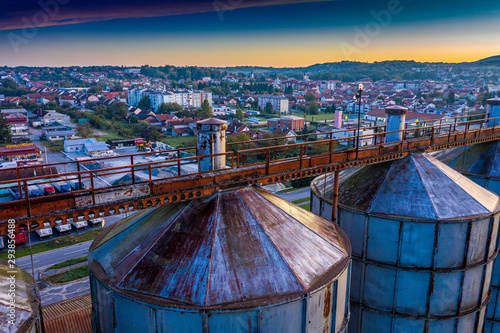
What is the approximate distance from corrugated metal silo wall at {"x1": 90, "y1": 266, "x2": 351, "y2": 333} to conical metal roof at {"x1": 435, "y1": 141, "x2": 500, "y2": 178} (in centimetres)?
1263

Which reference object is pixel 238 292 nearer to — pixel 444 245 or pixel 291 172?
pixel 291 172

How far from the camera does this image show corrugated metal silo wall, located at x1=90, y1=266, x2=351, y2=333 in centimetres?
763

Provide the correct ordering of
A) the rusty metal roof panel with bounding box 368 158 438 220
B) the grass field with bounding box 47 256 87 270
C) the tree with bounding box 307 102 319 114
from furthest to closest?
1. the tree with bounding box 307 102 319 114
2. the grass field with bounding box 47 256 87 270
3. the rusty metal roof panel with bounding box 368 158 438 220

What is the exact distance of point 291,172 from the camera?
35.9 feet

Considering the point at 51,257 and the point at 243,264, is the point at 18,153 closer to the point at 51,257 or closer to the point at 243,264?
the point at 51,257

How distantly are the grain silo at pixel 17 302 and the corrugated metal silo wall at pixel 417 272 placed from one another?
1013 cm

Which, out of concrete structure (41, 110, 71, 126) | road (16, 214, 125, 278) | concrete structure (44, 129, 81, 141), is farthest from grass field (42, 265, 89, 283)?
concrete structure (41, 110, 71, 126)

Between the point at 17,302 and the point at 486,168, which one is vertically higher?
the point at 486,168

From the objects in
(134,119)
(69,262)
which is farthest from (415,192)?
(134,119)

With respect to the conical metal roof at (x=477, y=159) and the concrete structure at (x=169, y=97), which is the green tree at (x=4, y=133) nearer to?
the concrete structure at (x=169, y=97)

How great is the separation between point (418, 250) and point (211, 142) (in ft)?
26.6

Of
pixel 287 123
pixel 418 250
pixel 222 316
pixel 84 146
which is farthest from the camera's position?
pixel 287 123

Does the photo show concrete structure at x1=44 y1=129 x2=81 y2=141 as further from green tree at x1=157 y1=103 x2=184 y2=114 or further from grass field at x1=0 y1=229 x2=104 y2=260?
grass field at x1=0 y1=229 x2=104 y2=260

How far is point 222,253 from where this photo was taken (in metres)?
8.42
